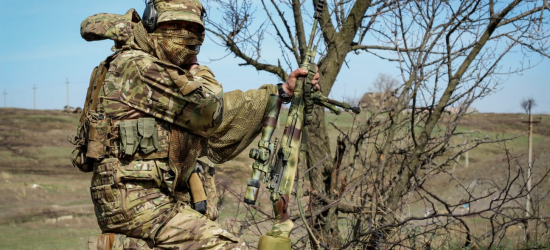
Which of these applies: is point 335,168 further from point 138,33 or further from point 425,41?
point 138,33

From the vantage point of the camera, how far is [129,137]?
147 inches

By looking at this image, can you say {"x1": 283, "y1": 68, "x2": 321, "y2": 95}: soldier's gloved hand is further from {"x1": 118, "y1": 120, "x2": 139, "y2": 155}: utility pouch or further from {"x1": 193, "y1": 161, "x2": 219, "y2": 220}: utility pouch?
{"x1": 118, "y1": 120, "x2": 139, "y2": 155}: utility pouch

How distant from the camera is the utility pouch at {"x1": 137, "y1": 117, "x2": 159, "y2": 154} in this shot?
3.74 m

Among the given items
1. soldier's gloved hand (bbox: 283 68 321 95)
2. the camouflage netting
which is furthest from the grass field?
soldier's gloved hand (bbox: 283 68 321 95)

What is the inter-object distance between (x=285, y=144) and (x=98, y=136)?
1.27 meters

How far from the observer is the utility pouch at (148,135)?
3.74m

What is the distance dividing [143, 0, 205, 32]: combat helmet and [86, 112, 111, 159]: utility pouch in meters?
0.69

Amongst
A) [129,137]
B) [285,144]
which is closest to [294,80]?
[285,144]

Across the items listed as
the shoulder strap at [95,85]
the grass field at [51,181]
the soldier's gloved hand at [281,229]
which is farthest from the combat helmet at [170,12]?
the grass field at [51,181]

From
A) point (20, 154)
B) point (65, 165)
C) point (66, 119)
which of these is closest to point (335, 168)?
point (65, 165)

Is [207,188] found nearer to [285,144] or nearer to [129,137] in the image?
[285,144]

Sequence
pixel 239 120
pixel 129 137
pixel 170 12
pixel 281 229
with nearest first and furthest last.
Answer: pixel 129 137, pixel 170 12, pixel 281 229, pixel 239 120

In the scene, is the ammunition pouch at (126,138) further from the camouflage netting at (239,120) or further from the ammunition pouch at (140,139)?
the camouflage netting at (239,120)

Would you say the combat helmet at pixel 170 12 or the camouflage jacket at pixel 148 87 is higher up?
the combat helmet at pixel 170 12
